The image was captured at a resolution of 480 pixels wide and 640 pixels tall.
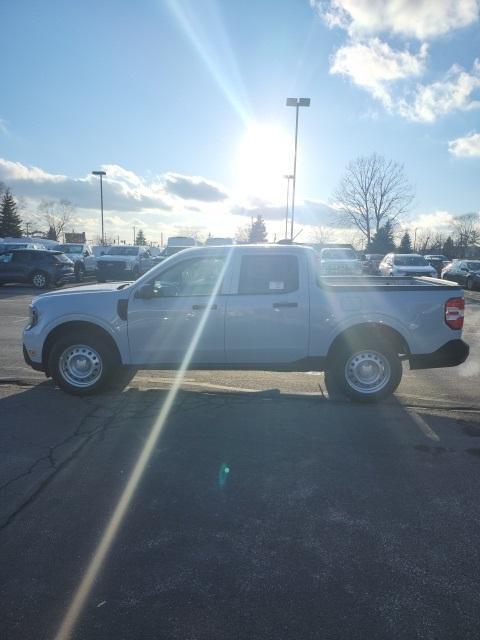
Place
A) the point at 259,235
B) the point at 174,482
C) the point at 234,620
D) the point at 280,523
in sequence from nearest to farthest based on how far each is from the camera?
the point at 234,620 → the point at 280,523 → the point at 174,482 → the point at 259,235

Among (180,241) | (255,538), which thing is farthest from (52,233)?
(255,538)

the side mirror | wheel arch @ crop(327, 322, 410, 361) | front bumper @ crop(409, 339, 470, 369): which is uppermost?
the side mirror

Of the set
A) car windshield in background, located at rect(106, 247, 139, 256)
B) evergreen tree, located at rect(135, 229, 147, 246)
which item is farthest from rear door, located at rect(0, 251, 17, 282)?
evergreen tree, located at rect(135, 229, 147, 246)

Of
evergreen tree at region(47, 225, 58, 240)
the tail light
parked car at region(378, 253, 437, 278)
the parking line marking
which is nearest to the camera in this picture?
the parking line marking

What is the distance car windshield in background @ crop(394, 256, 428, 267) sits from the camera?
937 inches

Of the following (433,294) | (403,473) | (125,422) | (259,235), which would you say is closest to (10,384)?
(125,422)

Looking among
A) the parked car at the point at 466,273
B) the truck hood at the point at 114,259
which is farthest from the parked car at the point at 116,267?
the parked car at the point at 466,273

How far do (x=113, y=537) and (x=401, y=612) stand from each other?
1.74 meters

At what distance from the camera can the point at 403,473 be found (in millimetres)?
3896

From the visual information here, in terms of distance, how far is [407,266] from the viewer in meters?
23.3

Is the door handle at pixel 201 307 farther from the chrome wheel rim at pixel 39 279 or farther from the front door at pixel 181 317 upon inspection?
the chrome wheel rim at pixel 39 279

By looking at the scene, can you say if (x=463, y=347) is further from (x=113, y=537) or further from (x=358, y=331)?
(x=113, y=537)

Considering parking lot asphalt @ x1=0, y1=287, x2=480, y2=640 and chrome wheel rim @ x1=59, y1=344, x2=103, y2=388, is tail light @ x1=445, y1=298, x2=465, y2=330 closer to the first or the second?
parking lot asphalt @ x1=0, y1=287, x2=480, y2=640

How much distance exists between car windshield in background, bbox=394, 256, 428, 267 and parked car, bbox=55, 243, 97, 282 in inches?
644
